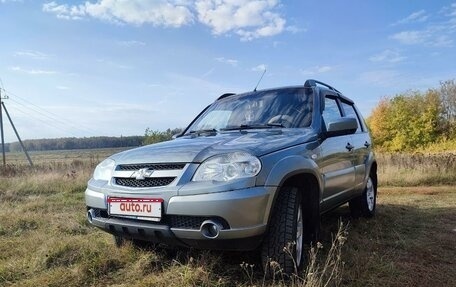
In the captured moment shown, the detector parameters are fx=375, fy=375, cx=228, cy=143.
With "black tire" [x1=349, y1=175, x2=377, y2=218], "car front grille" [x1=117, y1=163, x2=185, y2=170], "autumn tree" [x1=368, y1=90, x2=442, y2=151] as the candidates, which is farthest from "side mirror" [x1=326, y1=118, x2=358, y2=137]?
"autumn tree" [x1=368, y1=90, x2=442, y2=151]

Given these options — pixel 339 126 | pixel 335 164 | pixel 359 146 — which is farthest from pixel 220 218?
pixel 359 146

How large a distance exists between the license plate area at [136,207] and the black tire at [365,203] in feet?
11.7

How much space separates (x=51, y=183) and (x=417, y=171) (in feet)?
38.4

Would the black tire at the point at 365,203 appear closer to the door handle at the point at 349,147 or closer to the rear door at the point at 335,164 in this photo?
the rear door at the point at 335,164

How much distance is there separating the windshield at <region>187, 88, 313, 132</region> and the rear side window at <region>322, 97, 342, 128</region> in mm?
279

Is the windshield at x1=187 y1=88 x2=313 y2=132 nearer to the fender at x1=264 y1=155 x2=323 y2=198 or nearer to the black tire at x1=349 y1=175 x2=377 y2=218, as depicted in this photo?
the fender at x1=264 y1=155 x2=323 y2=198

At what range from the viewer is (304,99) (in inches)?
159

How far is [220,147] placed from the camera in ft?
9.37

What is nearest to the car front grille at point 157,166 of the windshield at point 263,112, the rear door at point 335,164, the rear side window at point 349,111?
the windshield at point 263,112

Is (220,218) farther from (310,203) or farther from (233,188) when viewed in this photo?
(310,203)

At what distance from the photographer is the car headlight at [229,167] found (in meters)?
2.59

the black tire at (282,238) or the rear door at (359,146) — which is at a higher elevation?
the rear door at (359,146)

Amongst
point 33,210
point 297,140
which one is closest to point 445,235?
point 297,140

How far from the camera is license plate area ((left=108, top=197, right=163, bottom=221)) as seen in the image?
8.64ft
